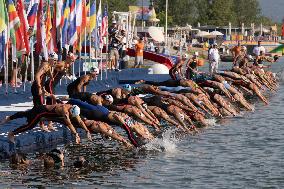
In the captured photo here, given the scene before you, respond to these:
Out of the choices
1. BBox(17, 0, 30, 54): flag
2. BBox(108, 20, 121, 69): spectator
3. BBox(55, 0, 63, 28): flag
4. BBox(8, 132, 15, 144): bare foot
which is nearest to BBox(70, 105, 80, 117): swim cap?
BBox(8, 132, 15, 144): bare foot

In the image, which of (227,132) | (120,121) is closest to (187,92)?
(227,132)

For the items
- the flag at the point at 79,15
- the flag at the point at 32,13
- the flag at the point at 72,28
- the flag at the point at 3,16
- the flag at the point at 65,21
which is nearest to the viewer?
the flag at the point at 3,16

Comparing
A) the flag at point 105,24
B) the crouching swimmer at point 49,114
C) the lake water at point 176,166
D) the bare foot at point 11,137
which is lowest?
the lake water at point 176,166

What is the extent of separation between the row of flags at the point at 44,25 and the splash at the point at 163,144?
6.81 m

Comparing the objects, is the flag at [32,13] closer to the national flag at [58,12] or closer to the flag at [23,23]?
the national flag at [58,12]

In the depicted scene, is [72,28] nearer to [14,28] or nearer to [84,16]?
[84,16]

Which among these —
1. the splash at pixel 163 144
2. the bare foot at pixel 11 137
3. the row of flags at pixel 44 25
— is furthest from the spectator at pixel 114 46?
the bare foot at pixel 11 137

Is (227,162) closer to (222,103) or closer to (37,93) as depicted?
(37,93)

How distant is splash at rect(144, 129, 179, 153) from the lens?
21641 mm

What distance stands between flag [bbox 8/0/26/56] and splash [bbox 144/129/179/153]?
23.6ft

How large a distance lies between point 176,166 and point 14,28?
35.7 ft

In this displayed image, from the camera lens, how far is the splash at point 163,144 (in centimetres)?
2164

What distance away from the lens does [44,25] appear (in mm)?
30453

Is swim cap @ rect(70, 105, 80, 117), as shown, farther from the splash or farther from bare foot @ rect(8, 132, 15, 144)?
the splash
